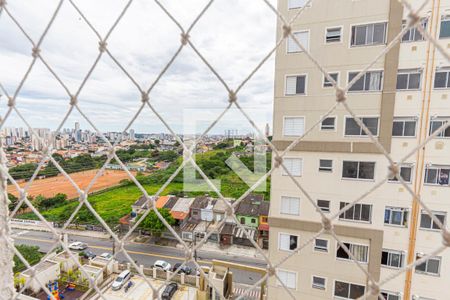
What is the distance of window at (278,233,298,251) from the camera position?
1.87 m

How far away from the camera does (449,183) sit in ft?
5.05

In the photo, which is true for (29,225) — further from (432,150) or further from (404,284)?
(432,150)

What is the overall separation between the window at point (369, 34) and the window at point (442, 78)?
0.44m

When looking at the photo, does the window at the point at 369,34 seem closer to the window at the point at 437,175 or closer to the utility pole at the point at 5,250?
the window at the point at 437,175

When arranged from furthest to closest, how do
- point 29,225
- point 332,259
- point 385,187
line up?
point 29,225
point 332,259
point 385,187

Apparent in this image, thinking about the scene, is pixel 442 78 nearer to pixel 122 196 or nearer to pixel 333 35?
pixel 333 35

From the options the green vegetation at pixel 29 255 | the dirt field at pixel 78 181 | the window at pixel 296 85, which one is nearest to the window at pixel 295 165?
the window at pixel 296 85

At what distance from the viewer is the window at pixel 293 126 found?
67.4 inches

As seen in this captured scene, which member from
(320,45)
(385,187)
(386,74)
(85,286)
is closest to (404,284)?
(385,187)

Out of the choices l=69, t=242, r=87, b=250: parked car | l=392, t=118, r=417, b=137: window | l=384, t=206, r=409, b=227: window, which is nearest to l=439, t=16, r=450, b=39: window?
l=392, t=118, r=417, b=137: window

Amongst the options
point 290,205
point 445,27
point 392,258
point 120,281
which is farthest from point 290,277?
point 120,281

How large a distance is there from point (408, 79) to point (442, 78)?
209mm

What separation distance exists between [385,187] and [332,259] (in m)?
0.73

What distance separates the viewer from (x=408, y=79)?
1.56 metres
